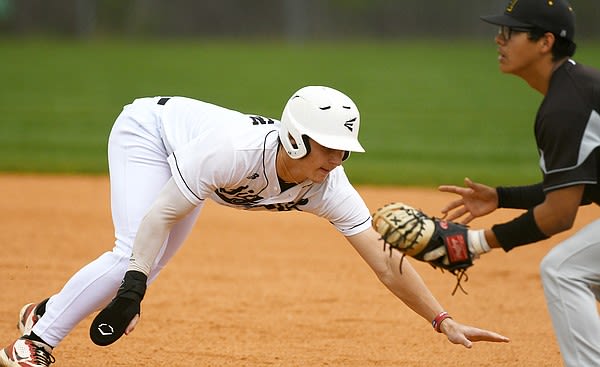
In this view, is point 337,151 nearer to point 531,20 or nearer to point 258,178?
point 258,178

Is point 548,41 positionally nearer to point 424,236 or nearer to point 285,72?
point 424,236

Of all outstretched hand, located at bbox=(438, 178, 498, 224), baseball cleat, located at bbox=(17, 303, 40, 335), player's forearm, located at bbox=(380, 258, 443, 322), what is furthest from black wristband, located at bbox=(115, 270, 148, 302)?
outstretched hand, located at bbox=(438, 178, 498, 224)

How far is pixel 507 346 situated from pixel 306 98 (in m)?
2.36

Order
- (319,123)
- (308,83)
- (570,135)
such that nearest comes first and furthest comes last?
(570,135) < (319,123) < (308,83)

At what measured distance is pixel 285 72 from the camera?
75.8 feet

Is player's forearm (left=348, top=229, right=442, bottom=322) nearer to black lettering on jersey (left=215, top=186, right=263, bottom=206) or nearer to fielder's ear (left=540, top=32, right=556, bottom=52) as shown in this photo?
black lettering on jersey (left=215, top=186, right=263, bottom=206)

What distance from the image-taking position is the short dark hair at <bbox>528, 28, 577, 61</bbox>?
4.29m

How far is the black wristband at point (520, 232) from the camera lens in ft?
13.7

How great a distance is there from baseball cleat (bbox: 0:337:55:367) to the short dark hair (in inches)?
111

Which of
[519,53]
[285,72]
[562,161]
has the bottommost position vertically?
[285,72]

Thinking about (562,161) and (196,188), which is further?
(196,188)

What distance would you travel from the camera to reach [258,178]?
15.7ft

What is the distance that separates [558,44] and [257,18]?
29.0m

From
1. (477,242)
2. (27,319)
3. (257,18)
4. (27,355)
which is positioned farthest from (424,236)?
(257,18)
